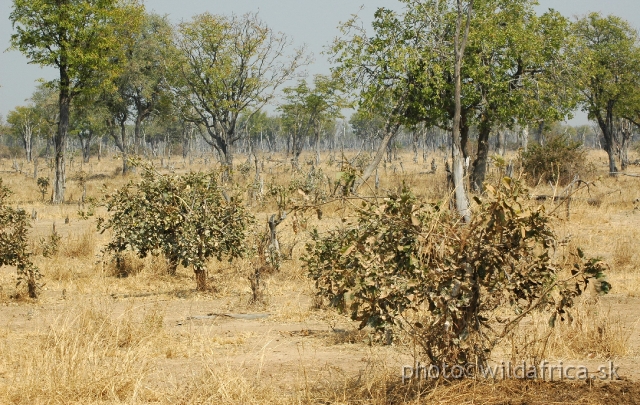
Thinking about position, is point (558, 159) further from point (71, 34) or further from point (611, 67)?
point (71, 34)

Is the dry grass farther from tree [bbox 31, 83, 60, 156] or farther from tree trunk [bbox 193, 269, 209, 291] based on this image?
tree [bbox 31, 83, 60, 156]

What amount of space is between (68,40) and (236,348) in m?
22.8

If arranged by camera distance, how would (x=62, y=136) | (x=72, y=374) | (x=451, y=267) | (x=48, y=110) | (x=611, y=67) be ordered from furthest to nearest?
1. (x=48, y=110)
2. (x=611, y=67)
3. (x=62, y=136)
4. (x=72, y=374)
5. (x=451, y=267)

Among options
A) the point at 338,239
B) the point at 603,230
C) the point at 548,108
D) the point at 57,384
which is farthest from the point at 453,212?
the point at 548,108

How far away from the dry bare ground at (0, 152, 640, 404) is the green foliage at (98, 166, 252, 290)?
23.5 inches

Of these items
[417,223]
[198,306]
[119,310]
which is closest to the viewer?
[417,223]

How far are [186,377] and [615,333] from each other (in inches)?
156

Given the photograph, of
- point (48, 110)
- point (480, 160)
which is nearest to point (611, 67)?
point (480, 160)

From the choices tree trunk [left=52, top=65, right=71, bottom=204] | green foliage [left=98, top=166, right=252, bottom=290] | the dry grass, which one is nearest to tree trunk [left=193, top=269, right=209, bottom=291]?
green foliage [left=98, top=166, right=252, bottom=290]

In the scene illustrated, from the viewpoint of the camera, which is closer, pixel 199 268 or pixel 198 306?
pixel 198 306

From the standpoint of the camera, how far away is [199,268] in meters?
10.6

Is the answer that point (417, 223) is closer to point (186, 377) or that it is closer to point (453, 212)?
A: point (453, 212)

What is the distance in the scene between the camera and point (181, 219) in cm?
1081

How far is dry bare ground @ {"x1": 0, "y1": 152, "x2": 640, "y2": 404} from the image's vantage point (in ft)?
17.0
